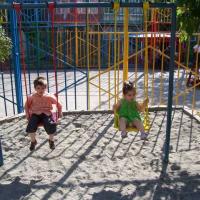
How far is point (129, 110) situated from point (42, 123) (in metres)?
1.05

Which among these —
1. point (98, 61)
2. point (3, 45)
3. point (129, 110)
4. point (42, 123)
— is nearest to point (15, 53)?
point (3, 45)

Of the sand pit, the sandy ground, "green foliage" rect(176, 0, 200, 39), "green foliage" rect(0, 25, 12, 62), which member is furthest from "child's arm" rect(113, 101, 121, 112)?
the sandy ground

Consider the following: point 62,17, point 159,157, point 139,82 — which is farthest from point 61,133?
point 62,17

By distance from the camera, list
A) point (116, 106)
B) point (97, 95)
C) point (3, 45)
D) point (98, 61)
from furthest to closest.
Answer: point (98, 61) < point (97, 95) < point (3, 45) < point (116, 106)

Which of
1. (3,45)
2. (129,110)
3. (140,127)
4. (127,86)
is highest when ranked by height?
(3,45)

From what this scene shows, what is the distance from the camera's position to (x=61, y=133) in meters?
5.37

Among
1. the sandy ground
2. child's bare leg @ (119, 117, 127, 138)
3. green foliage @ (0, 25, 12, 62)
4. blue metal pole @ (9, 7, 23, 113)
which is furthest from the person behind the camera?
the sandy ground

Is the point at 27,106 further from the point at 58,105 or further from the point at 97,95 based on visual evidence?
the point at 97,95

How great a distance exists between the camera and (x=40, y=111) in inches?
168

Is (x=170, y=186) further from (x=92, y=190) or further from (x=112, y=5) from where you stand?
(x=112, y=5)

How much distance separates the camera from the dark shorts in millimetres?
4102

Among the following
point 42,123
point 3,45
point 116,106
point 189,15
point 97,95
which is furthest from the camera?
point 97,95

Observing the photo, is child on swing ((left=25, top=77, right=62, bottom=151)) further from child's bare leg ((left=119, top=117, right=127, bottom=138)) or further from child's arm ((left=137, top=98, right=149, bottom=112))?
child's arm ((left=137, top=98, right=149, bottom=112))

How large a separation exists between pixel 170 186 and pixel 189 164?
62 centimetres
